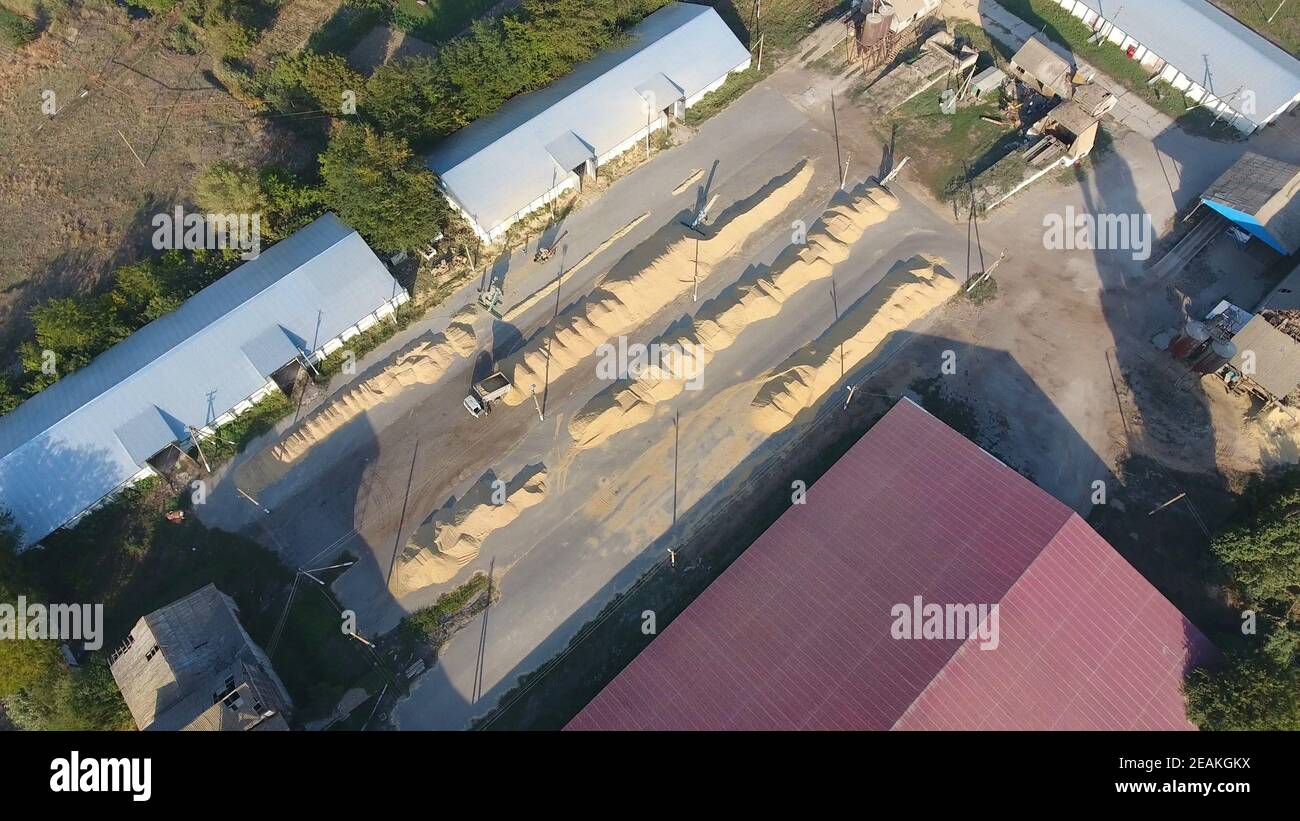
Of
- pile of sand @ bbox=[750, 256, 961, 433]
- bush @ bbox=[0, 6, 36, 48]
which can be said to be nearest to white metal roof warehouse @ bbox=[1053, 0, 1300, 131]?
pile of sand @ bbox=[750, 256, 961, 433]

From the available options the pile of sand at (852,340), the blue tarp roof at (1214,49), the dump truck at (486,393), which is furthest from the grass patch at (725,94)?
the blue tarp roof at (1214,49)

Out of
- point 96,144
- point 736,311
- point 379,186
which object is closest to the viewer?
point 379,186

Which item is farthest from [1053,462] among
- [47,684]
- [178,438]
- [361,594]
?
[47,684]

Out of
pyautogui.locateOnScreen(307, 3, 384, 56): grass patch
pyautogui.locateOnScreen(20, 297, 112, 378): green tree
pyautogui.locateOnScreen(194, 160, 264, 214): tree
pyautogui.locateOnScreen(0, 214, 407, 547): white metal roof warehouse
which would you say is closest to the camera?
pyautogui.locateOnScreen(0, 214, 407, 547): white metal roof warehouse

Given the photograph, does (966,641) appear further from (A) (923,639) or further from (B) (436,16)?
(B) (436,16)

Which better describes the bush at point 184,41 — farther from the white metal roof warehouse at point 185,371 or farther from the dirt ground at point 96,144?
the white metal roof warehouse at point 185,371

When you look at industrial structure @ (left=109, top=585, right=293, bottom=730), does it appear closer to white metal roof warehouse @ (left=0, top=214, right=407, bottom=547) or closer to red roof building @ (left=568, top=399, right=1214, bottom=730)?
white metal roof warehouse @ (left=0, top=214, right=407, bottom=547)

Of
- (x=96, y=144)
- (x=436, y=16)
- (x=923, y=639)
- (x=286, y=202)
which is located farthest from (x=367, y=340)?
(x=923, y=639)
